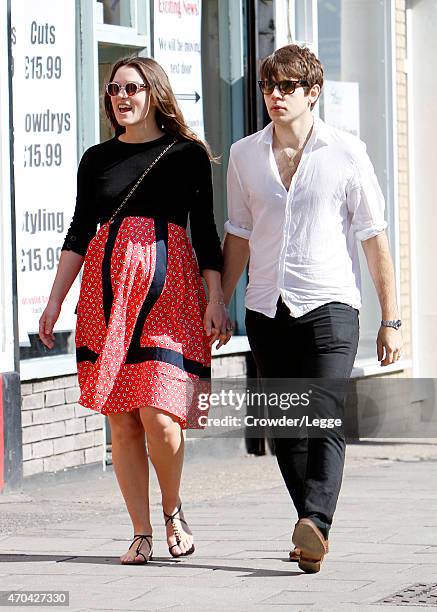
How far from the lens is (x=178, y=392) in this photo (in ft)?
18.4

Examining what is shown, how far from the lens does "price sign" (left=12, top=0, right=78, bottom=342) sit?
26.5 feet

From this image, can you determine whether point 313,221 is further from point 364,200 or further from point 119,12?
point 119,12

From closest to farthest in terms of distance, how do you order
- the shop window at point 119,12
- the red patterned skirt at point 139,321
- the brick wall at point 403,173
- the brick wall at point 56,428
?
the red patterned skirt at point 139,321 < the brick wall at point 56,428 < the shop window at point 119,12 < the brick wall at point 403,173

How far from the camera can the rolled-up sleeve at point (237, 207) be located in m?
5.63

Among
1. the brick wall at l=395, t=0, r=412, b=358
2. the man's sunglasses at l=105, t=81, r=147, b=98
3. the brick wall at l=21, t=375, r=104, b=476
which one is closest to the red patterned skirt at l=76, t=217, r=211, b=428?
the man's sunglasses at l=105, t=81, r=147, b=98

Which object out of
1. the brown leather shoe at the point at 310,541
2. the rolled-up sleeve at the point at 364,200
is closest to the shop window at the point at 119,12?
the rolled-up sleeve at the point at 364,200

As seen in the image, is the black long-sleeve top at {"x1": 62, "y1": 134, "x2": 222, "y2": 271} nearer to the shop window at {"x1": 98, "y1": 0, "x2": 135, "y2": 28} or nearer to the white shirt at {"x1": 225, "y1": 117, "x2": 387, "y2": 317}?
the white shirt at {"x1": 225, "y1": 117, "x2": 387, "y2": 317}

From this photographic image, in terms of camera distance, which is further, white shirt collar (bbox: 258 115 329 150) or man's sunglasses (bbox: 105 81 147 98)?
man's sunglasses (bbox: 105 81 147 98)

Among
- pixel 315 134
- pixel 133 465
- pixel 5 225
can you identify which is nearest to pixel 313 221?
pixel 315 134

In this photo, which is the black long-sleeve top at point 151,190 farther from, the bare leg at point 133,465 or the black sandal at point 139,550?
the black sandal at point 139,550

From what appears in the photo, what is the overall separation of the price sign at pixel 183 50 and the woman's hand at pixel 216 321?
378 centimetres

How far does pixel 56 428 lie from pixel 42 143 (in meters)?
1.55

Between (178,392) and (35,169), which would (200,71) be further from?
(178,392)

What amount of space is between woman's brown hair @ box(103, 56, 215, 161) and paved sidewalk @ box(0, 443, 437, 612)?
1.59m
